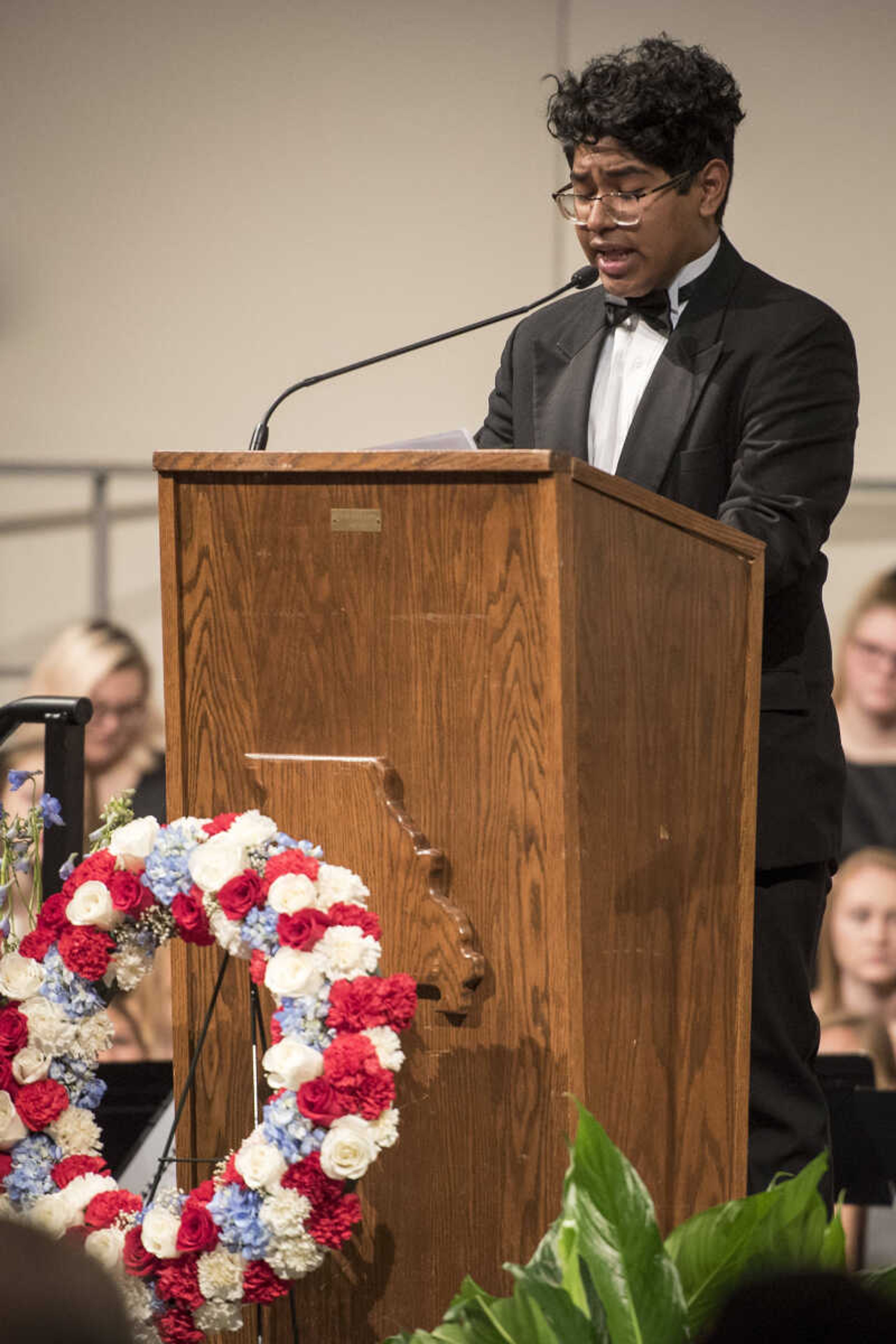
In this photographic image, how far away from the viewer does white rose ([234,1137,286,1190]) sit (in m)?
1.87

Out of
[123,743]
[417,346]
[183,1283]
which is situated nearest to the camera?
[183,1283]

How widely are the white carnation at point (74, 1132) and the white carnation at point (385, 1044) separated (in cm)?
42

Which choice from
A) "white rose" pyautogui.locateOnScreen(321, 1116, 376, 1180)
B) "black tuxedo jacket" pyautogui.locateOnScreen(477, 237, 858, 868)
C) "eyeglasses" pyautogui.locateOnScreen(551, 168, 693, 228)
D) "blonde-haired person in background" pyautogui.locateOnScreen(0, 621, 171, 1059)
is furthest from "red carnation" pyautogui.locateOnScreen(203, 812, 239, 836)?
"blonde-haired person in background" pyautogui.locateOnScreen(0, 621, 171, 1059)

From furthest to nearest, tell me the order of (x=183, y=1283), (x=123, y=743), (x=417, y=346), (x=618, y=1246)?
(x=123, y=743) < (x=417, y=346) < (x=183, y=1283) < (x=618, y=1246)

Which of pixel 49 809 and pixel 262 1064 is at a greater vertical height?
pixel 49 809

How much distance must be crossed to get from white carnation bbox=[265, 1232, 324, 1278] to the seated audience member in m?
2.96

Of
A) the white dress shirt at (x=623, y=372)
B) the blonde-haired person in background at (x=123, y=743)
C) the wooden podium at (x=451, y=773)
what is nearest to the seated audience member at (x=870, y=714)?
the blonde-haired person in background at (x=123, y=743)

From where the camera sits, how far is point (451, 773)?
1.92 m

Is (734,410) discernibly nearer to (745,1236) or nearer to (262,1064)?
(262,1064)

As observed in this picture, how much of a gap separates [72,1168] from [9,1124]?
9cm

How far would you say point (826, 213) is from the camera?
187 inches

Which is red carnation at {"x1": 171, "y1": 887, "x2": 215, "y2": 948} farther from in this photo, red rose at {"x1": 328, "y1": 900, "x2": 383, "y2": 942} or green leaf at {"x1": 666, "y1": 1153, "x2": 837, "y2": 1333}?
green leaf at {"x1": 666, "y1": 1153, "x2": 837, "y2": 1333}

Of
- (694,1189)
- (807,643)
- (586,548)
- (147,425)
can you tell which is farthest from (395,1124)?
(147,425)

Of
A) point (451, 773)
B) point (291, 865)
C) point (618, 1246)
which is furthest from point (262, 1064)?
point (618, 1246)
